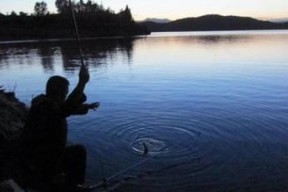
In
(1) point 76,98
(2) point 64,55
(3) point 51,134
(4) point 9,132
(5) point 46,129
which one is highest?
(1) point 76,98

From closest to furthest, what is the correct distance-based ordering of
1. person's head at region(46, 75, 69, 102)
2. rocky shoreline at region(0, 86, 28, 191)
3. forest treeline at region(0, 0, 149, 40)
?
person's head at region(46, 75, 69, 102) → rocky shoreline at region(0, 86, 28, 191) → forest treeline at region(0, 0, 149, 40)

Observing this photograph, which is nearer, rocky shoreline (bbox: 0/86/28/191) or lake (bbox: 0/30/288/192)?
rocky shoreline (bbox: 0/86/28/191)

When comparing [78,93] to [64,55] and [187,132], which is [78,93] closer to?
[187,132]

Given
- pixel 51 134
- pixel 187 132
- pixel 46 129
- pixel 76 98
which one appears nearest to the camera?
pixel 76 98

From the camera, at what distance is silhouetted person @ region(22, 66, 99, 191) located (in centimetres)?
748

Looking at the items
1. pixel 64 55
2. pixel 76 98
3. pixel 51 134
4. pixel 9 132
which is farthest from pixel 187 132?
pixel 64 55

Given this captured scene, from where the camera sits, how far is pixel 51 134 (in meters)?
7.77

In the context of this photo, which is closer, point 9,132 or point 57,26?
point 9,132

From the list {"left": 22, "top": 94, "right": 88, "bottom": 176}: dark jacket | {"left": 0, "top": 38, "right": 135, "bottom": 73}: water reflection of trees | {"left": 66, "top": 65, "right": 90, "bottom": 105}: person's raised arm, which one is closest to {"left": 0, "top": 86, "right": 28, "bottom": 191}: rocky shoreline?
{"left": 22, "top": 94, "right": 88, "bottom": 176}: dark jacket

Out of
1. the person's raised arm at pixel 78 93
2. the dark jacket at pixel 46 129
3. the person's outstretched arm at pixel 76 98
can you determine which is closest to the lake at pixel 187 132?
the dark jacket at pixel 46 129

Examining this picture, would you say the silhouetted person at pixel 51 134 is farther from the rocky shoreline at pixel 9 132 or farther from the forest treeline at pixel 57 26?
the forest treeline at pixel 57 26

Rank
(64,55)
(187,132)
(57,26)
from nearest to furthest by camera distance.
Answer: (187,132) → (64,55) → (57,26)

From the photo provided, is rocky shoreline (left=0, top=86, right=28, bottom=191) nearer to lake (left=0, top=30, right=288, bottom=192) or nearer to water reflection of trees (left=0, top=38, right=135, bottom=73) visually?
lake (left=0, top=30, right=288, bottom=192)

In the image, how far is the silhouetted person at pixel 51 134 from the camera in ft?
24.5
